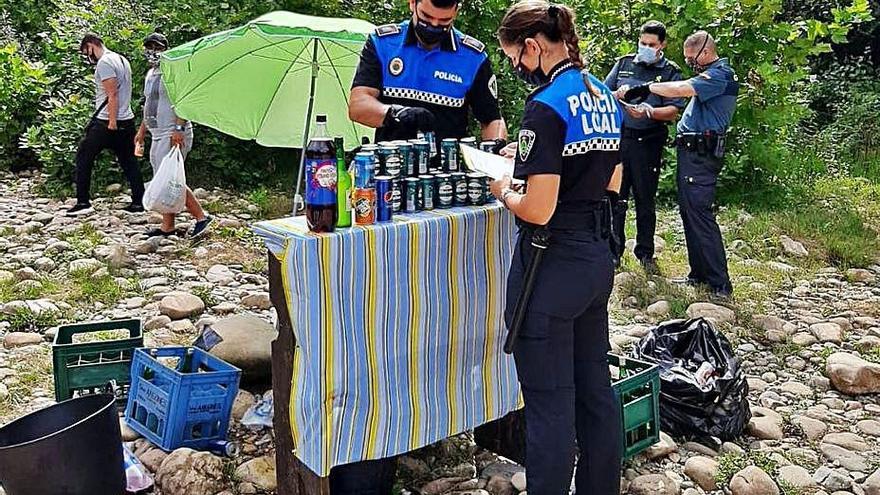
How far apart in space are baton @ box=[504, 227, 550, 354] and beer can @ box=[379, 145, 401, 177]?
2.10 ft

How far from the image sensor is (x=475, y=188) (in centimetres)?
349

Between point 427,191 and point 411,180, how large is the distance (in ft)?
0.32

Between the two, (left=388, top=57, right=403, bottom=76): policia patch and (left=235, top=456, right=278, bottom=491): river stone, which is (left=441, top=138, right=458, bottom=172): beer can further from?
(left=235, top=456, right=278, bottom=491): river stone

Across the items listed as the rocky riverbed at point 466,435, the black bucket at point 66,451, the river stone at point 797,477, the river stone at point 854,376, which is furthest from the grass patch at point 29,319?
the river stone at point 854,376

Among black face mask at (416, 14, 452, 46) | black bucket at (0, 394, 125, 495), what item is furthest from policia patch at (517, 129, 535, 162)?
black bucket at (0, 394, 125, 495)

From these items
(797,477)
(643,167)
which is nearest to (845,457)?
(797,477)

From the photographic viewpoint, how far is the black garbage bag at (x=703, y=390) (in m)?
4.21

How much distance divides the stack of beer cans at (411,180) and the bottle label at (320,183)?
11 centimetres

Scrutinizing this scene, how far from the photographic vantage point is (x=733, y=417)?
427cm

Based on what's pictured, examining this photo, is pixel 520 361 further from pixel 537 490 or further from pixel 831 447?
pixel 831 447

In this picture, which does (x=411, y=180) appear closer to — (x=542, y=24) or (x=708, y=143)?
(x=542, y=24)

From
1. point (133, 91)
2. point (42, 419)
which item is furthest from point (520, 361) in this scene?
point (133, 91)

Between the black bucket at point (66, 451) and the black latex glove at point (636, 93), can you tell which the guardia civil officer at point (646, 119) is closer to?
the black latex glove at point (636, 93)

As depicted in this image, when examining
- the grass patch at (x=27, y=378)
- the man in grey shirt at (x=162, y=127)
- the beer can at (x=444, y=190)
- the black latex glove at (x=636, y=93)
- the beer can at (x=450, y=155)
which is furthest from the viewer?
the man in grey shirt at (x=162, y=127)
